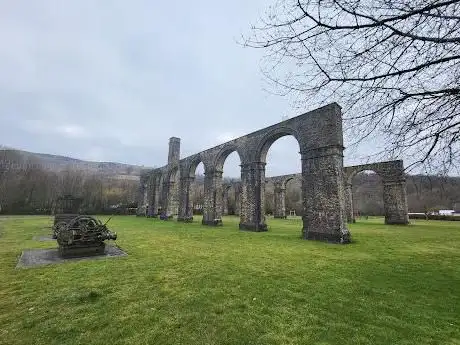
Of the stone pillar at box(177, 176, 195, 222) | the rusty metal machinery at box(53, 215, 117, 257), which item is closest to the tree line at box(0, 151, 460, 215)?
the stone pillar at box(177, 176, 195, 222)

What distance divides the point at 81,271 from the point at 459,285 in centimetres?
795

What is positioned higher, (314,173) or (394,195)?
(314,173)

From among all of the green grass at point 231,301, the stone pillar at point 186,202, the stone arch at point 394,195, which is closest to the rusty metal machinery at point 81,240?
the green grass at point 231,301

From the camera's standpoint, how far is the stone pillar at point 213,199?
64.4 feet

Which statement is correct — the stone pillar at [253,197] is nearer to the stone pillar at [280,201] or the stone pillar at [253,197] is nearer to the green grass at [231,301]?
the green grass at [231,301]

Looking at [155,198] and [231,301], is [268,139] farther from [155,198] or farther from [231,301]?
[155,198]

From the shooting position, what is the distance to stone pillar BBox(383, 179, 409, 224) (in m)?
22.2

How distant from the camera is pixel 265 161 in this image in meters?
16.2

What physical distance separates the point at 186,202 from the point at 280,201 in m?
12.5

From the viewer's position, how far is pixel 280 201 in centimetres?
3125

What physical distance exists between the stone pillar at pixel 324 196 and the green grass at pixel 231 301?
12.7ft

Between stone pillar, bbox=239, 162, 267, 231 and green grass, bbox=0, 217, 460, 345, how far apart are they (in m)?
8.22

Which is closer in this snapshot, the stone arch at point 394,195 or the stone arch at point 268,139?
the stone arch at point 268,139

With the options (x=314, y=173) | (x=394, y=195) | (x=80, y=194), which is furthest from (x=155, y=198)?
(x=394, y=195)
